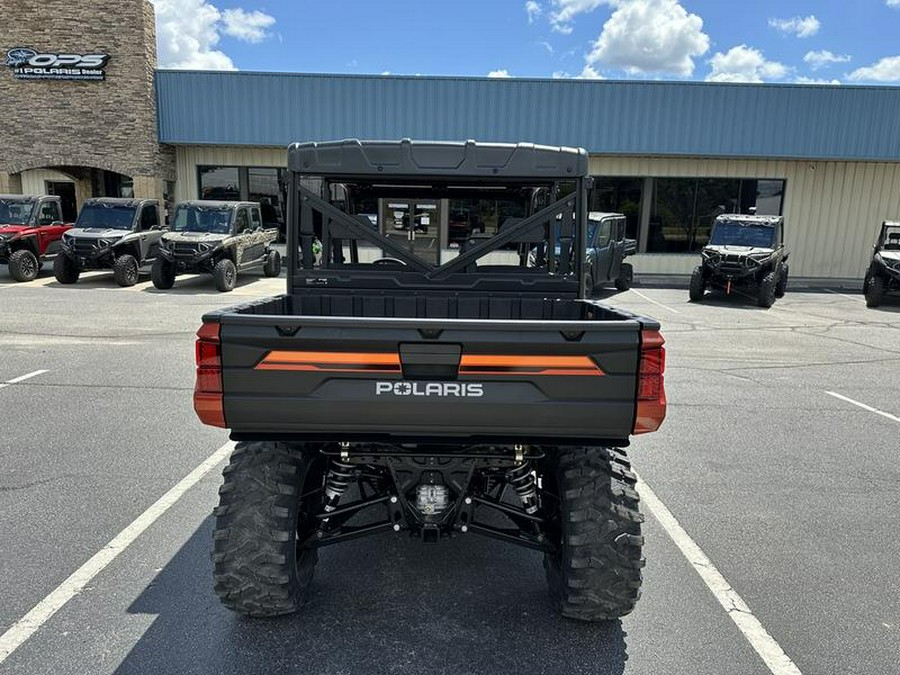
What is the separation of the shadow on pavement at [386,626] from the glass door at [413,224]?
6.54 feet

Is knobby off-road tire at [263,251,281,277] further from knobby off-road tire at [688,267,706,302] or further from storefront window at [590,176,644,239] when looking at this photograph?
knobby off-road tire at [688,267,706,302]

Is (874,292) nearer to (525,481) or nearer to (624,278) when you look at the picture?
(624,278)

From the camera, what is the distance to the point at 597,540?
2.78 meters

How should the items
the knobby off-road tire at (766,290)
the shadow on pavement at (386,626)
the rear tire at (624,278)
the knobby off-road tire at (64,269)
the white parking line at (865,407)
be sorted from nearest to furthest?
1. the shadow on pavement at (386,626)
2. the white parking line at (865,407)
3. the knobby off-road tire at (766,290)
4. the knobby off-road tire at (64,269)
5. the rear tire at (624,278)

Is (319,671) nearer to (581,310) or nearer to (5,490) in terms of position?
(581,310)

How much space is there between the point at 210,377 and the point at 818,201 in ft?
74.6

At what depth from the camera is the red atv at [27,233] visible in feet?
50.1

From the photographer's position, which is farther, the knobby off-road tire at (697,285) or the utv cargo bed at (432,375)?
the knobby off-road tire at (697,285)

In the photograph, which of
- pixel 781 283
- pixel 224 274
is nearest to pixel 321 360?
pixel 224 274

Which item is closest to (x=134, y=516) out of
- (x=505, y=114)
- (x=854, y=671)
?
(x=854, y=671)

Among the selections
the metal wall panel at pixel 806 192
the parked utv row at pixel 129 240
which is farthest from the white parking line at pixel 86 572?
the metal wall panel at pixel 806 192

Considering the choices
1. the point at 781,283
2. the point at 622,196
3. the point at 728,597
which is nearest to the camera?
the point at 728,597

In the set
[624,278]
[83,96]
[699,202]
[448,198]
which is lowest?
[624,278]

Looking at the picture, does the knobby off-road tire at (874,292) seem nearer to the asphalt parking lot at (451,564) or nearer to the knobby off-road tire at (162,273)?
the asphalt parking lot at (451,564)
